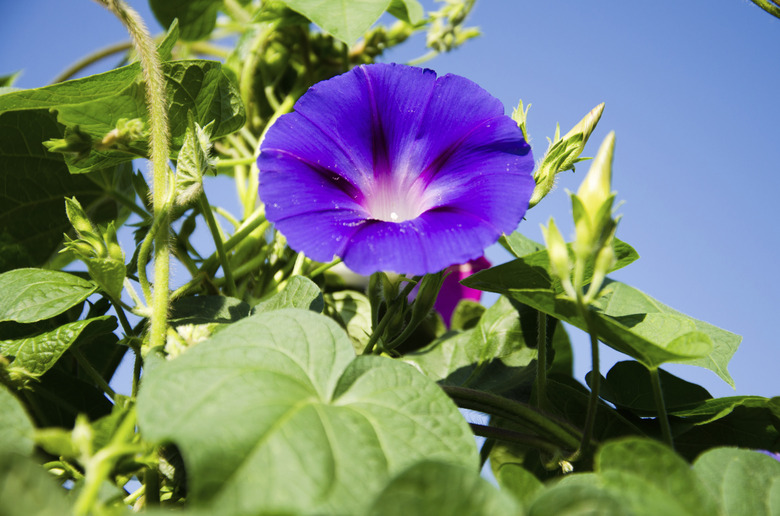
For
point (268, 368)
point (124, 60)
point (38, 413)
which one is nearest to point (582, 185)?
point (268, 368)

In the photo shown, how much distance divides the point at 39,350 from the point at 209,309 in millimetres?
171

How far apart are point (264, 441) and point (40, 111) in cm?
69

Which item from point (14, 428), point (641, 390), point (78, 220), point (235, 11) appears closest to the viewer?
point (14, 428)

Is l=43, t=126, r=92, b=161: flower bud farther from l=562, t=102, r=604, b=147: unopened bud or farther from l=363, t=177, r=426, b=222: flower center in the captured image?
l=562, t=102, r=604, b=147: unopened bud

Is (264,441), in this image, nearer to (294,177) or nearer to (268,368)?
(268,368)

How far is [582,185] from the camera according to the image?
1.70ft

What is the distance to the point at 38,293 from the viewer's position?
674mm

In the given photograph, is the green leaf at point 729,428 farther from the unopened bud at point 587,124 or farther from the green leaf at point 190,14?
the green leaf at point 190,14

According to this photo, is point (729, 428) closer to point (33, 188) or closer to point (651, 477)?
point (651, 477)

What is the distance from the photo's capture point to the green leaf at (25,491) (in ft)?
1.11

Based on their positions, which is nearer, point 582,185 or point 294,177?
point 582,185

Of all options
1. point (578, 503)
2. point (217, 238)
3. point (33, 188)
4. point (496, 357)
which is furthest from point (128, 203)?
point (578, 503)

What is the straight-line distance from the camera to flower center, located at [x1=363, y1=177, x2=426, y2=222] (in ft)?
2.48

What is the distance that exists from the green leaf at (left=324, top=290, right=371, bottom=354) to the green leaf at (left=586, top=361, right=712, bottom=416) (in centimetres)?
37
